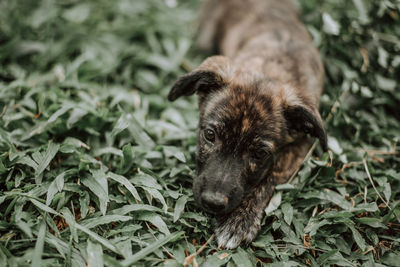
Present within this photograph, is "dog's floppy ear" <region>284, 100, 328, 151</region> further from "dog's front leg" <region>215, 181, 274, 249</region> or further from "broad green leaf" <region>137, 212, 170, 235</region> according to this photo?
"broad green leaf" <region>137, 212, 170, 235</region>

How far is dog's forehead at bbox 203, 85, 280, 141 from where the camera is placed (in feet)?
9.84

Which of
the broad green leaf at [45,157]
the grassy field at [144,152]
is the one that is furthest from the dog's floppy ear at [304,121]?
the broad green leaf at [45,157]

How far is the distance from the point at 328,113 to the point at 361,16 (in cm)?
203

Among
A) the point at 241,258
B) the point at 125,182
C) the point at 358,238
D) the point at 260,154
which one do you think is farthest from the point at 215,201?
the point at 358,238

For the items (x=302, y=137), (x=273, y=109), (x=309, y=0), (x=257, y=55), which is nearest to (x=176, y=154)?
(x=273, y=109)

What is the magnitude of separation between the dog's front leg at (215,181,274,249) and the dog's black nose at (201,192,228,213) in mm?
214

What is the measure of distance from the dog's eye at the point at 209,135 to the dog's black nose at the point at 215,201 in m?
0.59

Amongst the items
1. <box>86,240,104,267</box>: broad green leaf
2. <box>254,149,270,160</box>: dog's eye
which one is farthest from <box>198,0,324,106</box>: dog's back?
<box>86,240,104,267</box>: broad green leaf

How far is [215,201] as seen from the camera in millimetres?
2777

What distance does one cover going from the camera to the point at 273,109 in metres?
3.16

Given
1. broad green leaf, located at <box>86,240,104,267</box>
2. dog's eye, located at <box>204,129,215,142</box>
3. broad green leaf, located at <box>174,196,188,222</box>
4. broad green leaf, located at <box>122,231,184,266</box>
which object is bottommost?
broad green leaf, located at <box>174,196,188,222</box>

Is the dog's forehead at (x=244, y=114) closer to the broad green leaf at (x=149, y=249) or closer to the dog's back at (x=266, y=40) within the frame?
the dog's back at (x=266, y=40)

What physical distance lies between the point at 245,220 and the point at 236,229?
15 centimetres

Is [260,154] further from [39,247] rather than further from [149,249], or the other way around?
[39,247]
